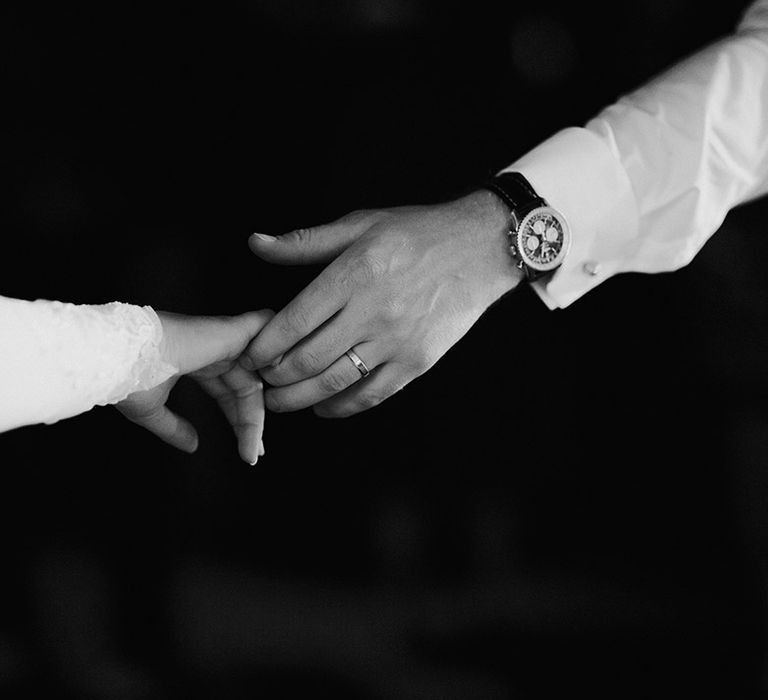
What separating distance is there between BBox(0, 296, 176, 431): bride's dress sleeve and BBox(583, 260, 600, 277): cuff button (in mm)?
459

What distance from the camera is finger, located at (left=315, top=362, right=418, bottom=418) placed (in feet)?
2.93

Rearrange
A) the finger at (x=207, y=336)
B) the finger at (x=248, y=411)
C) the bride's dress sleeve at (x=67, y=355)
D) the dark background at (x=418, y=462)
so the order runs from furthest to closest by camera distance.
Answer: the dark background at (x=418, y=462), the finger at (x=248, y=411), the finger at (x=207, y=336), the bride's dress sleeve at (x=67, y=355)

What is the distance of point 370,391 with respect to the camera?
903mm

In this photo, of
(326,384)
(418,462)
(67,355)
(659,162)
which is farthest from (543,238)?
(67,355)

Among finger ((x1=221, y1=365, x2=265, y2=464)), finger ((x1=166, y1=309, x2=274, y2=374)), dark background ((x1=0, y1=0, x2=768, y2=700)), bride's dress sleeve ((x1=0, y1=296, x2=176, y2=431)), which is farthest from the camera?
dark background ((x1=0, y1=0, x2=768, y2=700))

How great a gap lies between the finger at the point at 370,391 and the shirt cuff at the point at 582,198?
19 centimetres

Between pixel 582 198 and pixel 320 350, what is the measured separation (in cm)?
33

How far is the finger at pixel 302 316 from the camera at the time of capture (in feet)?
2.75

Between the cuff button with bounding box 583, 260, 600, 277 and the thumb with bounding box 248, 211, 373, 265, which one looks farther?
the cuff button with bounding box 583, 260, 600, 277

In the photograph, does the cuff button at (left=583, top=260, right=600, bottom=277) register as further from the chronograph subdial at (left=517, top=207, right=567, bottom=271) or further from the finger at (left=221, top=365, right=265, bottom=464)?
the finger at (left=221, top=365, right=265, bottom=464)

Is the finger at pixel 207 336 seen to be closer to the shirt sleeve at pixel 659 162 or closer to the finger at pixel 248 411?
the finger at pixel 248 411

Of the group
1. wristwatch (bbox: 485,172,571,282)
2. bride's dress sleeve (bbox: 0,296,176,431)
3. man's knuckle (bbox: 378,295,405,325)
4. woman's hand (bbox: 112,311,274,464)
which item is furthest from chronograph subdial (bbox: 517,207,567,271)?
bride's dress sleeve (bbox: 0,296,176,431)

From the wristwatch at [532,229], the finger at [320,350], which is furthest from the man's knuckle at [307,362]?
the wristwatch at [532,229]

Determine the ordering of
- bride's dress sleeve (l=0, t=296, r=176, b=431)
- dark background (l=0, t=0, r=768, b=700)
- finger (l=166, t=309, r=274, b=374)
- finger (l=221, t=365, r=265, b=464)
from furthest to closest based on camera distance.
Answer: dark background (l=0, t=0, r=768, b=700) → finger (l=221, t=365, r=265, b=464) → finger (l=166, t=309, r=274, b=374) → bride's dress sleeve (l=0, t=296, r=176, b=431)
